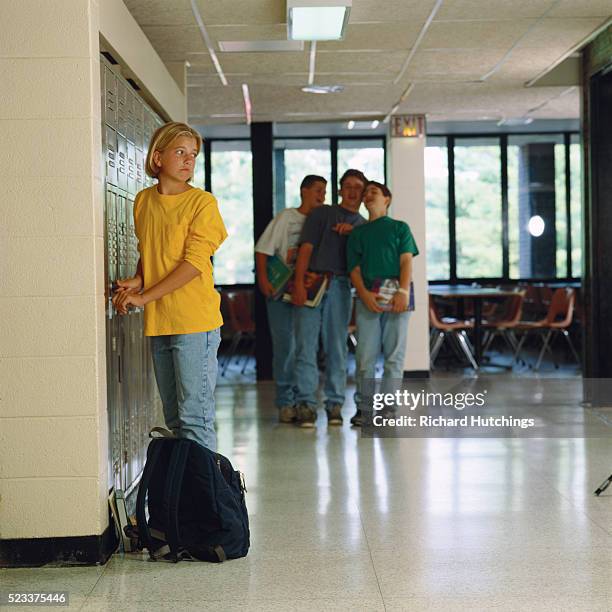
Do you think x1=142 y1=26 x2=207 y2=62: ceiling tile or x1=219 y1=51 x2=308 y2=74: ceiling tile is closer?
x1=142 y1=26 x2=207 y2=62: ceiling tile

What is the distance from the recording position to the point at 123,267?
4.73 meters

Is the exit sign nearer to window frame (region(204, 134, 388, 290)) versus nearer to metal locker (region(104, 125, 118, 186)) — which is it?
window frame (region(204, 134, 388, 290))

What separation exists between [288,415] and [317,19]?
114 inches

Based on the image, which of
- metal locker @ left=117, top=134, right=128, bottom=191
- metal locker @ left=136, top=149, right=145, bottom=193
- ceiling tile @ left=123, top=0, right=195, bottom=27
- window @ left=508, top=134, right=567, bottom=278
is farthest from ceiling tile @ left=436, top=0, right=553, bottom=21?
window @ left=508, top=134, right=567, bottom=278

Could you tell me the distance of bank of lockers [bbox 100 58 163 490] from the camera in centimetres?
434

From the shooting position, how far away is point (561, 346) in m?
14.2

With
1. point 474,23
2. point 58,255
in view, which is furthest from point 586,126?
point 58,255

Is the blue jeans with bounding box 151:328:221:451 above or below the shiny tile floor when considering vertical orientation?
above

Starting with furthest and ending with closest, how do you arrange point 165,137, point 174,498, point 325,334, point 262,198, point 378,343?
point 262,198, point 325,334, point 378,343, point 165,137, point 174,498

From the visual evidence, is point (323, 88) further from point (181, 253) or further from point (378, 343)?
point (181, 253)

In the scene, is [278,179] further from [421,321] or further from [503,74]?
[503,74]

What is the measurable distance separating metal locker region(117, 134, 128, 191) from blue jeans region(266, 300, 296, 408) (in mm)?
2647

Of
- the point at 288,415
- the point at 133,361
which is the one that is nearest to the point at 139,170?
the point at 133,361

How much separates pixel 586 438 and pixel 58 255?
4.01 m
